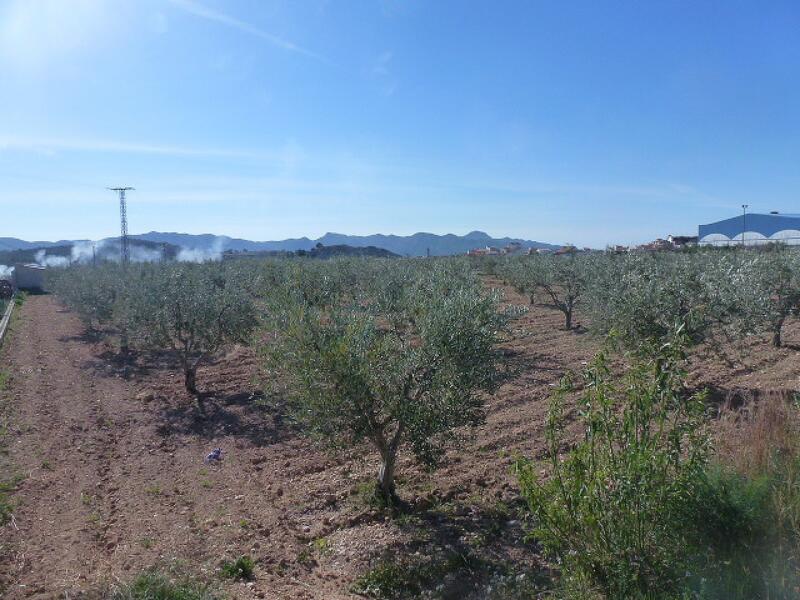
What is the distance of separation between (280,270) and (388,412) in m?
22.6

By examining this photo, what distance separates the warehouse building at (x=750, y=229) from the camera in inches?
2363

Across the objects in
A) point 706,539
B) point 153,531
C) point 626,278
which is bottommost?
point 153,531

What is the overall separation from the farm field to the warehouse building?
2021 inches

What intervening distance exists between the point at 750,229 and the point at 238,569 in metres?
69.6

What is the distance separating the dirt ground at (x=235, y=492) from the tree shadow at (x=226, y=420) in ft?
0.15

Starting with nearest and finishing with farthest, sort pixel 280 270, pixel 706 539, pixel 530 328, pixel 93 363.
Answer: pixel 706 539 → pixel 93 363 → pixel 530 328 → pixel 280 270

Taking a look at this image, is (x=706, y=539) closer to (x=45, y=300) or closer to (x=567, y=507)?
(x=567, y=507)

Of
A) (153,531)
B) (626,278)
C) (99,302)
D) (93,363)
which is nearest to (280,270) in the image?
(99,302)

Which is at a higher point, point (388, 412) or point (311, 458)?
point (388, 412)

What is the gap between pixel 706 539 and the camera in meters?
4.68

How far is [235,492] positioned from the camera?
9133 millimetres

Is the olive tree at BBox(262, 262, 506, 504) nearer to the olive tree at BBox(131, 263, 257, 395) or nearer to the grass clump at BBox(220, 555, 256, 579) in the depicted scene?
the grass clump at BBox(220, 555, 256, 579)

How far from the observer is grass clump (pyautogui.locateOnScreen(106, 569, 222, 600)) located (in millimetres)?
→ 5270

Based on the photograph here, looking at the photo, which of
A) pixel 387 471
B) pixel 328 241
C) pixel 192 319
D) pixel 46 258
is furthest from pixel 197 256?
pixel 328 241
